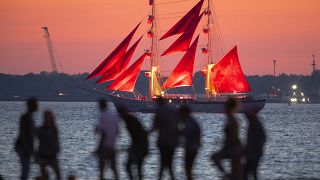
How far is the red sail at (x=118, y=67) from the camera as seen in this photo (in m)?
83.8

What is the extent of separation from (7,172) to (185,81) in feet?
219

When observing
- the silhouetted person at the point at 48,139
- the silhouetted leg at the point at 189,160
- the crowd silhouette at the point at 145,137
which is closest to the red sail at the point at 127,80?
the silhouetted leg at the point at 189,160

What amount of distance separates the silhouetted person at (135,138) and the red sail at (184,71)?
235 ft

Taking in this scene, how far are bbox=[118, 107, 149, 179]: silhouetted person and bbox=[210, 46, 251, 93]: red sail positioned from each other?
7091 centimetres

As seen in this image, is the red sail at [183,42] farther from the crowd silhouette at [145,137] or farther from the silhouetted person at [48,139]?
the silhouetted person at [48,139]

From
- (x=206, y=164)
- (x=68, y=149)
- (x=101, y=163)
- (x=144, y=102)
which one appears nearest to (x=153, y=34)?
(x=144, y=102)

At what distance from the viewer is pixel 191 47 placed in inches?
3543

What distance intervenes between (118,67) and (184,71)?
806cm

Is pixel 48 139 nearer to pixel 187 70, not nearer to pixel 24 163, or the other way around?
pixel 24 163

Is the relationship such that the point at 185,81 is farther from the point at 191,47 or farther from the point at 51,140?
the point at 51,140

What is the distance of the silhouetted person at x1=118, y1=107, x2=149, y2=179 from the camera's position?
58.4 ft

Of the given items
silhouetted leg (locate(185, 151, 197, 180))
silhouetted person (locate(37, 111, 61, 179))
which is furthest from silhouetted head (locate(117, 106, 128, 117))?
silhouetted leg (locate(185, 151, 197, 180))

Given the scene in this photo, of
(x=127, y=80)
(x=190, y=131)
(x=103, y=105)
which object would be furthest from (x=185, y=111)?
(x=127, y=80)

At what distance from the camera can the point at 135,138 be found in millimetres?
17922
